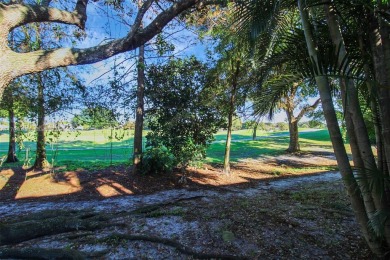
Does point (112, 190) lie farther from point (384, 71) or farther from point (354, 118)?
point (384, 71)

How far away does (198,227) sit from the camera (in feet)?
15.3

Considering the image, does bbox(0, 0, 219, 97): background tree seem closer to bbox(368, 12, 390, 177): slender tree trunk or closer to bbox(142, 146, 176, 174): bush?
bbox(368, 12, 390, 177): slender tree trunk

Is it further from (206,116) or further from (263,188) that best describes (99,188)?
(263,188)

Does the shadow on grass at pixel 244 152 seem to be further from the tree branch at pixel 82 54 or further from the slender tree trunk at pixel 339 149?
the tree branch at pixel 82 54

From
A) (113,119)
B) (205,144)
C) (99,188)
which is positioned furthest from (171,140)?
(99,188)

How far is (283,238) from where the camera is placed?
4.14 meters

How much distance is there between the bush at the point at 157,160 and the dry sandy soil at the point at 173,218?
40cm

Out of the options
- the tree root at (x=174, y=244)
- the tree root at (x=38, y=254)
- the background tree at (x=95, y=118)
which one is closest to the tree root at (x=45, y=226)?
the tree root at (x=38, y=254)

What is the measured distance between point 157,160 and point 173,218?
373 centimetres

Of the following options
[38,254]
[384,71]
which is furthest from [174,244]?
[384,71]

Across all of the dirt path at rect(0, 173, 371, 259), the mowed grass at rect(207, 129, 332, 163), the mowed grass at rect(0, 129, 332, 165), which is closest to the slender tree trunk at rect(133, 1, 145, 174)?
the mowed grass at rect(0, 129, 332, 165)

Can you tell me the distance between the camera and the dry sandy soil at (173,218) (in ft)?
12.3

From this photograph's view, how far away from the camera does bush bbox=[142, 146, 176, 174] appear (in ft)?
28.2

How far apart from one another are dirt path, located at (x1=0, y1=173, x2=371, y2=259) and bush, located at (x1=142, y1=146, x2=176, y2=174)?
1734mm
